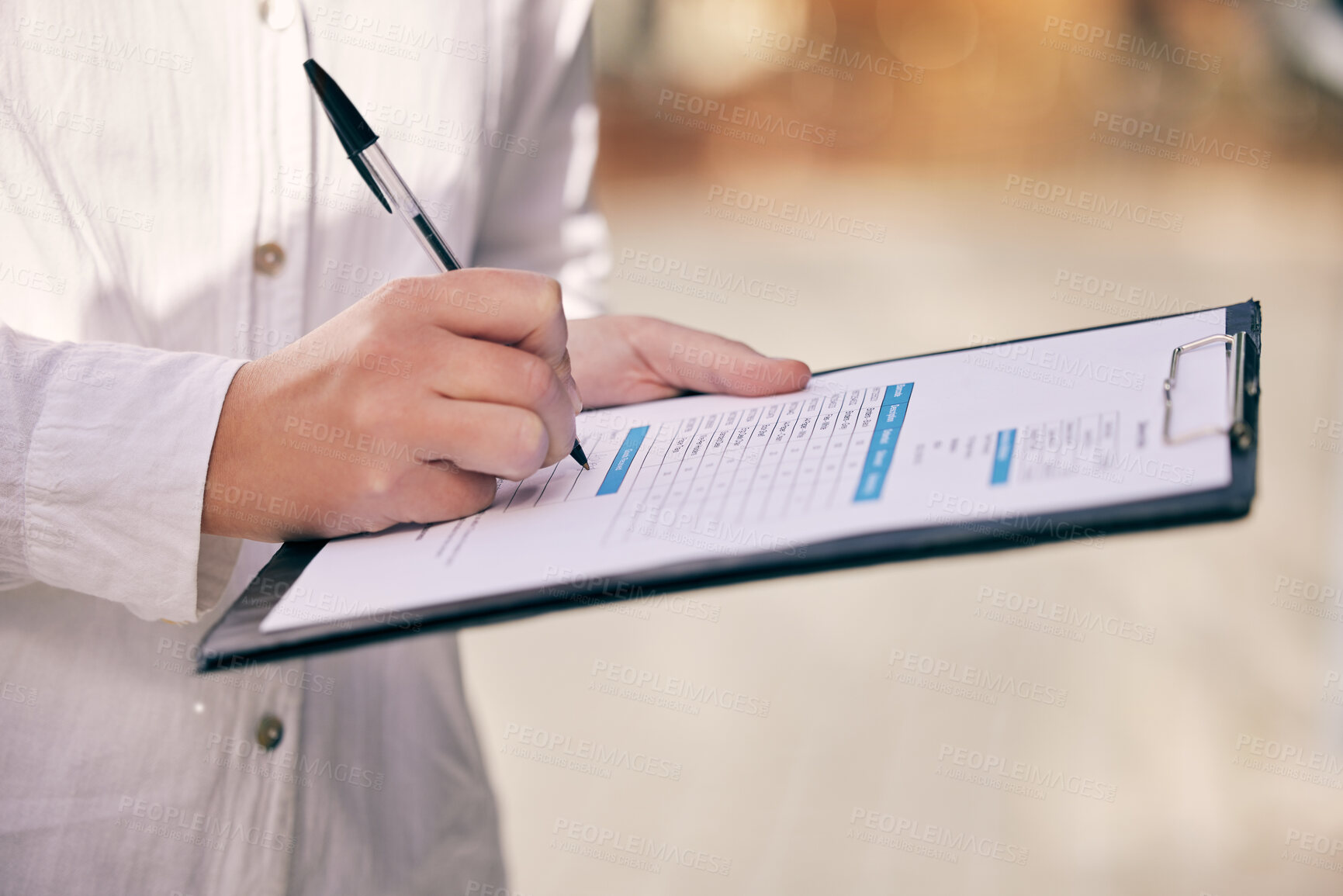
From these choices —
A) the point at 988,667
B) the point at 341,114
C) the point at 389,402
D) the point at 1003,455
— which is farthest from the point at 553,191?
the point at 988,667

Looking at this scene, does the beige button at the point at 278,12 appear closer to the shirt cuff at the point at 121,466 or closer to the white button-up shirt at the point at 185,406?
the white button-up shirt at the point at 185,406

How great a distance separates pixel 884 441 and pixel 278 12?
59 centimetres

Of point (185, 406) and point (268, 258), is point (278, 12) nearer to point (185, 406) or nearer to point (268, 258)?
point (268, 258)

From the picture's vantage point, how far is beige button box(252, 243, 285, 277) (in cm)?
77

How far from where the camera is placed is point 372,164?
0.65 m

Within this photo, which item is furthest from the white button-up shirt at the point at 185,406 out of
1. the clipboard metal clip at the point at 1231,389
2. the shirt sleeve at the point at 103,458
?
the clipboard metal clip at the point at 1231,389

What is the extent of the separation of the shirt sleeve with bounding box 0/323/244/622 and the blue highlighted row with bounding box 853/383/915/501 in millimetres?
391

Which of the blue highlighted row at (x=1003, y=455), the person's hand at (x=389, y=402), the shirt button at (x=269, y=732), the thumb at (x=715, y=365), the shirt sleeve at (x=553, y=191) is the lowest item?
the shirt button at (x=269, y=732)

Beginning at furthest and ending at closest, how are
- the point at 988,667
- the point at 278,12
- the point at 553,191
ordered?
1. the point at 988,667
2. the point at 553,191
3. the point at 278,12

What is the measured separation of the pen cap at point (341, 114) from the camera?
624 millimetres

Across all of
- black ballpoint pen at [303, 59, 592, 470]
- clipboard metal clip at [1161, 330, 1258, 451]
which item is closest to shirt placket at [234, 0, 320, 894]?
black ballpoint pen at [303, 59, 592, 470]

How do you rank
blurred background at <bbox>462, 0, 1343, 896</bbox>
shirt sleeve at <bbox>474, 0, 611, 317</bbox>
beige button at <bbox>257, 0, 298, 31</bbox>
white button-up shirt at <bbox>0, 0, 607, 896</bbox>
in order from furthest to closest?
1. blurred background at <bbox>462, 0, 1343, 896</bbox>
2. shirt sleeve at <bbox>474, 0, 611, 317</bbox>
3. beige button at <bbox>257, 0, 298, 31</bbox>
4. white button-up shirt at <bbox>0, 0, 607, 896</bbox>

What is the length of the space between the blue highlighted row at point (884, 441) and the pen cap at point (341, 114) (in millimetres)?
391

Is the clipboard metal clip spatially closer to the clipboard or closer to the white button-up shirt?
the clipboard
